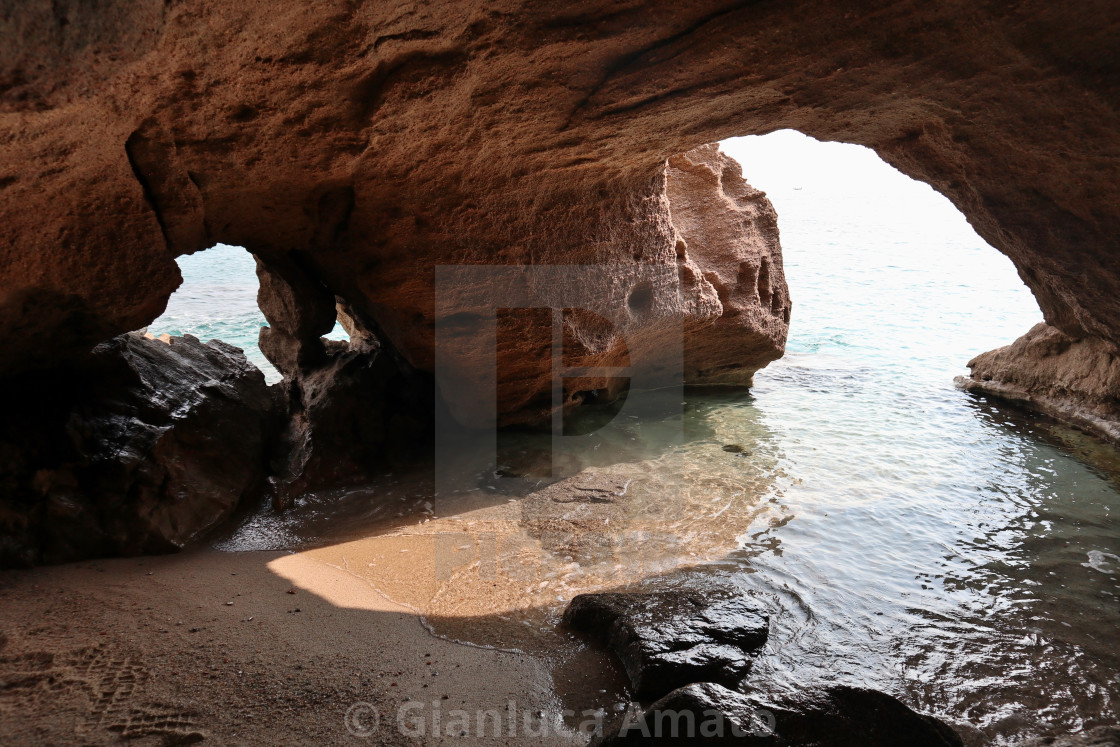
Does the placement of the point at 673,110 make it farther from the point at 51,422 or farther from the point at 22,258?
the point at 51,422

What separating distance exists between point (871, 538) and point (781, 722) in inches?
102

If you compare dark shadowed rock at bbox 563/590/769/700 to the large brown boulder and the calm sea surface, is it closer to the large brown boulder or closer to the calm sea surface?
the calm sea surface

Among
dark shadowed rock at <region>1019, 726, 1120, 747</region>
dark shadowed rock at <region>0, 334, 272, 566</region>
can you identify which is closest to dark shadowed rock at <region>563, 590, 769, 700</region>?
dark shadowed rock at <region>1019, 726, 1120, 747</region>

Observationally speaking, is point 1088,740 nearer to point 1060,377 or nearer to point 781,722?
point 781,722

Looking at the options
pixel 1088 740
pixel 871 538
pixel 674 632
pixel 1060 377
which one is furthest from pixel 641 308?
pixel 1060 377

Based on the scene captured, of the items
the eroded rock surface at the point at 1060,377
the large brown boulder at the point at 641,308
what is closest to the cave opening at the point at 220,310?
the large brown boulder at the point at 641,308

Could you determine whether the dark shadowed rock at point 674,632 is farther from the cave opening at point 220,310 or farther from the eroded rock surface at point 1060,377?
the cave opening at point 220,310

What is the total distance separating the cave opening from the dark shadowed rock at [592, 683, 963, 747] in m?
9.26

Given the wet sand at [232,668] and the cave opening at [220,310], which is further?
the cave opening at [220,310]

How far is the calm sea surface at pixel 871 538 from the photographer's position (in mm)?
3504

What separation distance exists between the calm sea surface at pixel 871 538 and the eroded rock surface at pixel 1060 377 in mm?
285

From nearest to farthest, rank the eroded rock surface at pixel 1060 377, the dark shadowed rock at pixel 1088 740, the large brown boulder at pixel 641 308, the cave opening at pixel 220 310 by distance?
the dark shadowed rock at pixel 1088 740
the large brown boulder at pixel 641 308
the eroded rock surface at pixel 1060 377
the cave opening at pixel 220 310

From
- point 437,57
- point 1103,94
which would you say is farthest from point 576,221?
point 1103,94

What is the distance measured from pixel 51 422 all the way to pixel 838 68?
5.17 meters
